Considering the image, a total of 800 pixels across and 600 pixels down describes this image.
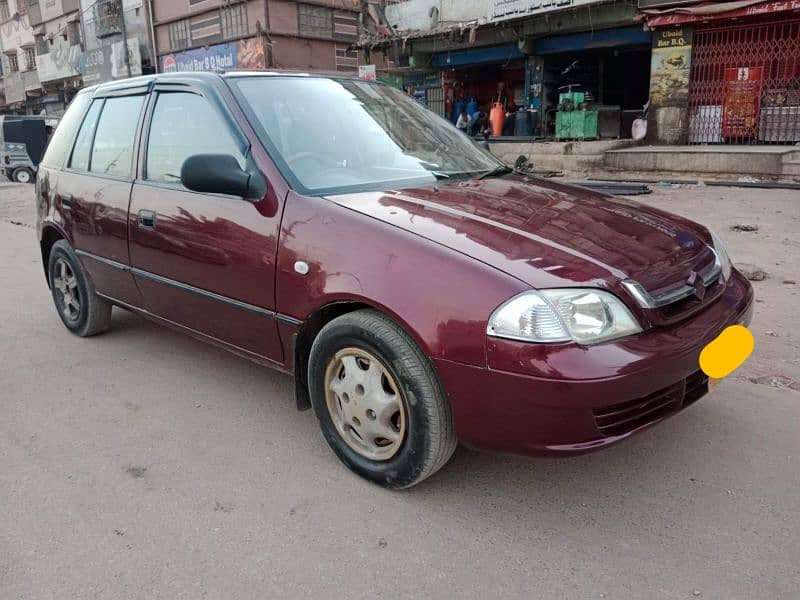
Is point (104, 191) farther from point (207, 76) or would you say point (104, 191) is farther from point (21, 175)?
point (21, 175)

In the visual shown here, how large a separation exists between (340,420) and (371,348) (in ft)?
1.55

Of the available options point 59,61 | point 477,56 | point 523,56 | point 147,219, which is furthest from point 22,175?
point 147,219

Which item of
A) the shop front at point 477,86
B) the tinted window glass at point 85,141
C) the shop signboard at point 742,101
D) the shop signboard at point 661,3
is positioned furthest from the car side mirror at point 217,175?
the shop front at point 477,86

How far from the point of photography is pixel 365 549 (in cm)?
228

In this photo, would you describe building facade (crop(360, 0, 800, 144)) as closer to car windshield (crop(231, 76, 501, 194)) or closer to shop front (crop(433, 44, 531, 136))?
shop front (crop(433, 44, 531, 136))

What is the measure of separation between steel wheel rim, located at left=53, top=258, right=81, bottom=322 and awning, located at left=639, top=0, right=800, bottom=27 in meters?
12.2

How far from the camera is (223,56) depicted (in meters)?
26.7

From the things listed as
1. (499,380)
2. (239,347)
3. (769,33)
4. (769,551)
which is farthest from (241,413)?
(769,33)

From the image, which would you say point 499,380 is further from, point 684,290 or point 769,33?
point 769,33

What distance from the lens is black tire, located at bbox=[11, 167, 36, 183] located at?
21047 mm

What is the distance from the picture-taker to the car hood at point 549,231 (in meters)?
2.23

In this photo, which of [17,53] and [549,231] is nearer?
[549,231]

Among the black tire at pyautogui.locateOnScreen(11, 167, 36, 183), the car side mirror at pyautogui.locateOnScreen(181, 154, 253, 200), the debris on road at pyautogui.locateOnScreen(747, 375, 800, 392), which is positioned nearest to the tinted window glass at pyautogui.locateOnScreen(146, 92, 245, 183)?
the car side mirror at pyautogui.locateOnScreen(181, 154, 253, 200)

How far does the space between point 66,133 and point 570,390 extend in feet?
13.2
